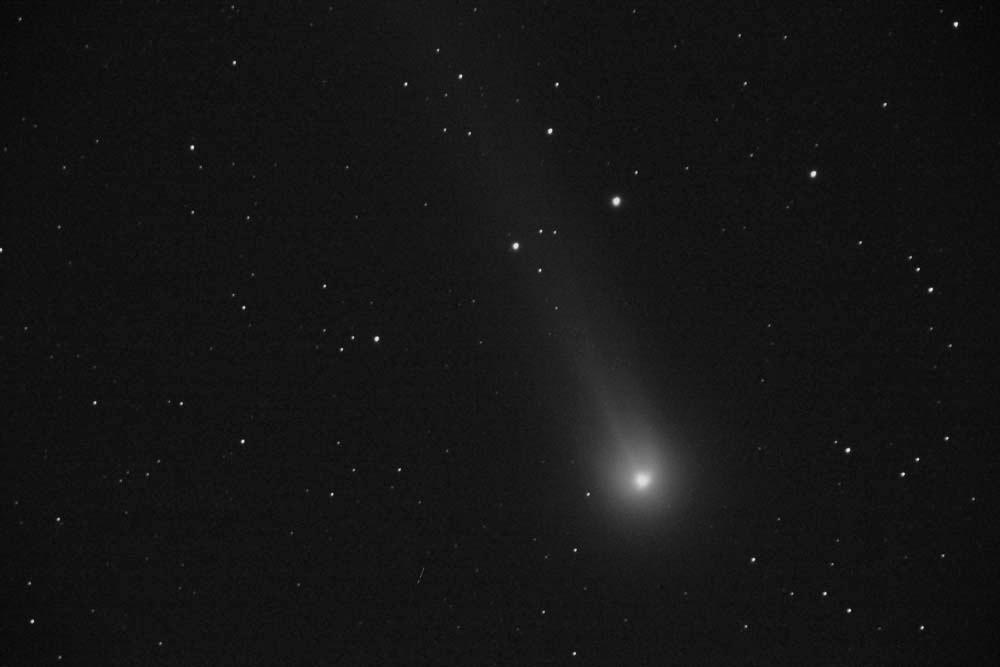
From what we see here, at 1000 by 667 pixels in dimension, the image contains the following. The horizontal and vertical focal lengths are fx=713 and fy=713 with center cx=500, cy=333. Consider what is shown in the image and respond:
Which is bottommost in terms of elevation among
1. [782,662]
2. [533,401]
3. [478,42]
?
[782,662]

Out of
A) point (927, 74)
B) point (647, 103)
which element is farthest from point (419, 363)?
point (927, 74)

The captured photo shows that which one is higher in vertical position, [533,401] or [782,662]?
[533,401]

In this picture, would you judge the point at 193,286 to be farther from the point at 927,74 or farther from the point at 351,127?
the point at 927,74

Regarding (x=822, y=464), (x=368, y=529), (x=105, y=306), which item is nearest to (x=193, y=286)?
(x=105, y=306)

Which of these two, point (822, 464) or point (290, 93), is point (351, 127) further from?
point (822, 464)

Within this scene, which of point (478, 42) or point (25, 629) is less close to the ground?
point (478, 42)

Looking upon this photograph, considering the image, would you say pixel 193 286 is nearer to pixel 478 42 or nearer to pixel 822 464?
pixel 478 42
